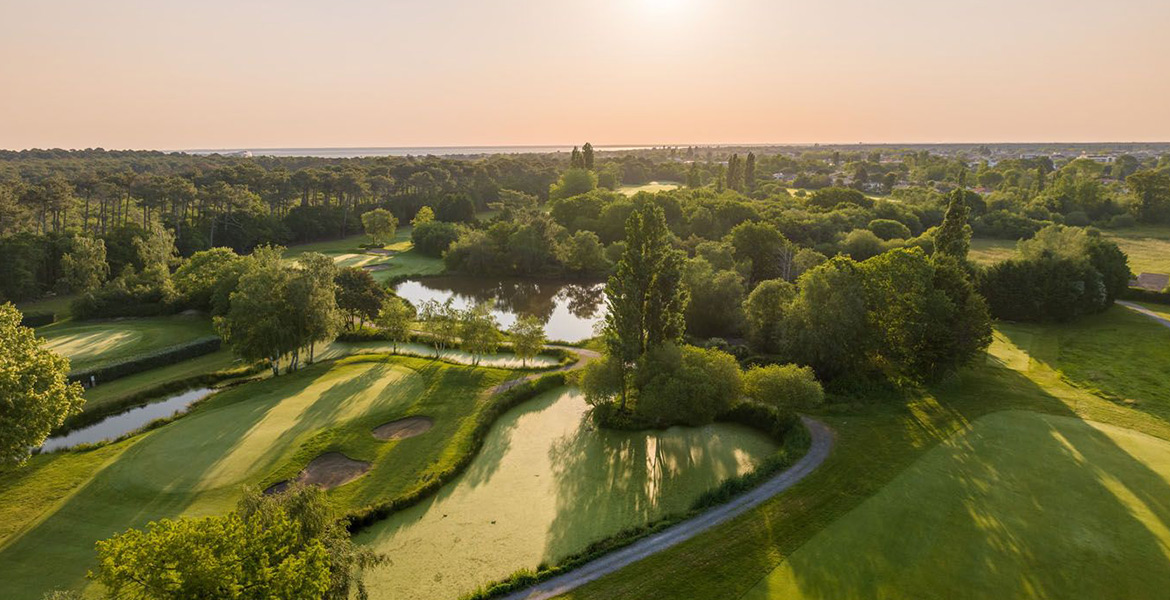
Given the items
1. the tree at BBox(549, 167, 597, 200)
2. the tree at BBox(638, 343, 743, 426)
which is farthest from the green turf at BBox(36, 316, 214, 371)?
the tree at BBox(549, 167, 597, 200)

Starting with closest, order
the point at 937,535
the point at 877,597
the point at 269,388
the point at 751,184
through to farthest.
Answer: the point at 877,597
the point at 937,535
the point at 269,388
the point at 751,184

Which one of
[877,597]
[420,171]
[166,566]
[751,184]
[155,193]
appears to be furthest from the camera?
[751,184]

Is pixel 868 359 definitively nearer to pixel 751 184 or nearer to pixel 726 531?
pixel 726 531

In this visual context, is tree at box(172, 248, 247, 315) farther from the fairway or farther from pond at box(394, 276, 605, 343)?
the fairway

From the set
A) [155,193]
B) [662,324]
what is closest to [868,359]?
[662,324]

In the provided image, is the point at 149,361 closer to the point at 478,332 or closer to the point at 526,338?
the point at 478,332

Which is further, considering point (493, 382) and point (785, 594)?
point (493, 382)
